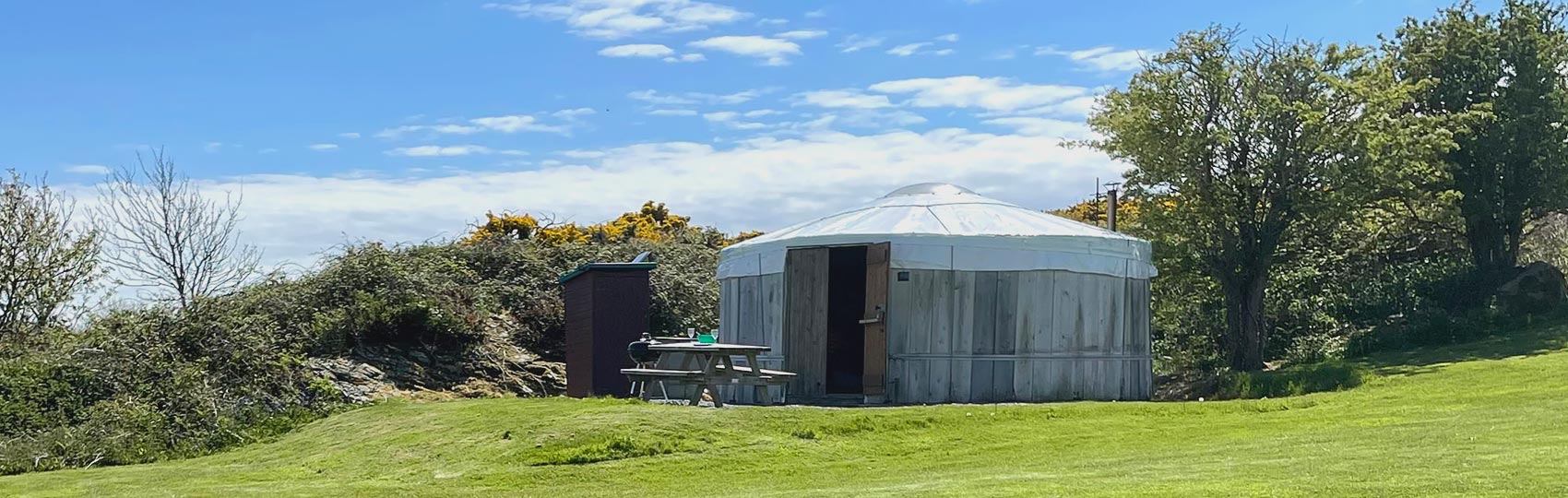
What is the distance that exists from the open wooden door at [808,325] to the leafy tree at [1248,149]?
5.83 m

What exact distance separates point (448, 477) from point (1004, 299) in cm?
674

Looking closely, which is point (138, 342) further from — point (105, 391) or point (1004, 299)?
point (1004, 299)

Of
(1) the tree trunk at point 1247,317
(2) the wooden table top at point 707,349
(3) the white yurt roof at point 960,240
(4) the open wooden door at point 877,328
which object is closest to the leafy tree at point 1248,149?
(1) the tree trunk at point 1247,317

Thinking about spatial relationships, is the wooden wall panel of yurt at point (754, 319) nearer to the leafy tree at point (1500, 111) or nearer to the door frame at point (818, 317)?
the door frame at point (818, 317)

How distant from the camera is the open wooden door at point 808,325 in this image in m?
15.2

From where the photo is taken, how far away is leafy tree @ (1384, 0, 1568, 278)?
21.4 meters

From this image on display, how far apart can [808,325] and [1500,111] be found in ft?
40.0

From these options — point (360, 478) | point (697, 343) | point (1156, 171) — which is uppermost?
point (1156, 171)

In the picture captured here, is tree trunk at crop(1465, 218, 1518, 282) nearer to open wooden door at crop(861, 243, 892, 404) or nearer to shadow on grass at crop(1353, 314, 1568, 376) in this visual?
shadow on grass at crop(1353, 314, 1568, 376)

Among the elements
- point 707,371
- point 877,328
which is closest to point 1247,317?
point 877,328

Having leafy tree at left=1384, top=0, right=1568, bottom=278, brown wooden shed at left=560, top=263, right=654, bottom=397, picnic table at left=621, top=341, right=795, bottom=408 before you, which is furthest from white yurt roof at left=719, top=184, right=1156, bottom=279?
leafy tree at left=1384, top=0, right=1568, bottom=278

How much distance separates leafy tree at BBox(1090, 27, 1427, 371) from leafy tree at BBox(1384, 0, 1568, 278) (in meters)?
3.07

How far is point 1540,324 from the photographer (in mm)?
20062

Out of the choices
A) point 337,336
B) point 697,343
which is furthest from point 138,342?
point 697,343
